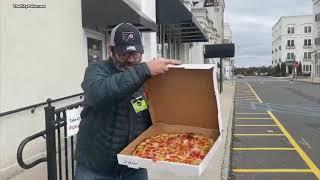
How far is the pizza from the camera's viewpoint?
9.16 feet

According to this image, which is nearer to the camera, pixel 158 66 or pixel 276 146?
pixel 158 66

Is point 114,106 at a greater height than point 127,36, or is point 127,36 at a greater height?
point 127,36

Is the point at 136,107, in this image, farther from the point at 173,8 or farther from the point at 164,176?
the point at 173,8

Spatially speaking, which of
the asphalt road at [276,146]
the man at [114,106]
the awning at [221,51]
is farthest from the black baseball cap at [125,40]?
the awning at [221,51]

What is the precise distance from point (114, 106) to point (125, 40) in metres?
0.41

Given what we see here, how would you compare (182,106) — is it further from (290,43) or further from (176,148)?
(290,43)


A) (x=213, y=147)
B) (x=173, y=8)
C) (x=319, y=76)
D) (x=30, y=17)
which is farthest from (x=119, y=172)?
(x=319, y=76)

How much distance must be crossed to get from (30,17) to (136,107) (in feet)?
13.1

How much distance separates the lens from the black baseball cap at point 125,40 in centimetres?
273

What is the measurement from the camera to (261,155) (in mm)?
8711

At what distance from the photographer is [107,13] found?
8219mm

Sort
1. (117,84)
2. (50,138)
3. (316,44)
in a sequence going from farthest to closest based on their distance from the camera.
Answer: (316,44) → (50,138) → (117,84)

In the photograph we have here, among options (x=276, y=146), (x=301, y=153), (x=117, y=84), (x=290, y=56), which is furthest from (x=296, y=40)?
(x=117, y=84)

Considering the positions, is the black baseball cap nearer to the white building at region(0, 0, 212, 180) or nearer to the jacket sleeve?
the jacket sleeve
